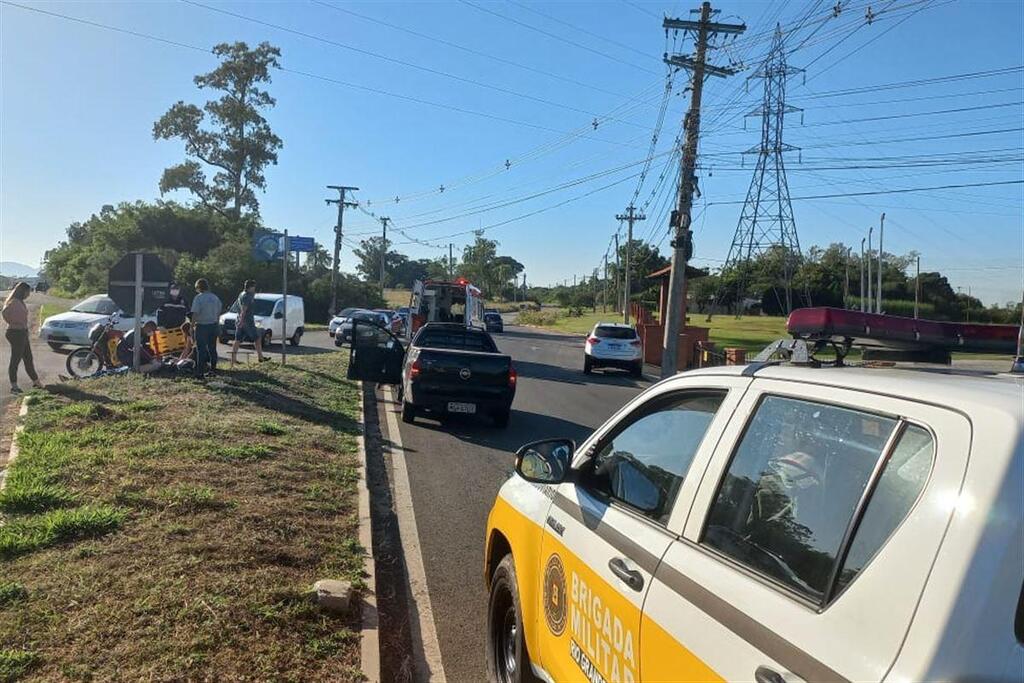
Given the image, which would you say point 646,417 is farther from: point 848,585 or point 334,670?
point 334,670

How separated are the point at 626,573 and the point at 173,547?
12.8 feet

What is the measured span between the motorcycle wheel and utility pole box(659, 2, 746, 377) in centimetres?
1496

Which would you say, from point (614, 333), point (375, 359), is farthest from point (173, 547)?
point (614, 333)

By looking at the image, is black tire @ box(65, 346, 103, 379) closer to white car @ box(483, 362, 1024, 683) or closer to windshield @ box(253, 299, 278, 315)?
windshield @ box(253, 299, 278, 315)

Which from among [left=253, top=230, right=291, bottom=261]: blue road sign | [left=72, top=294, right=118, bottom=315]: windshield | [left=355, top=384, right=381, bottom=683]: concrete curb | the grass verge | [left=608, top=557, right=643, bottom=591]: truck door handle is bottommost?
[left=355, top=384, right=381, bottom=683]: concrete curb

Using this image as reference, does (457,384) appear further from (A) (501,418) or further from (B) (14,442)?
(B) (14,442)

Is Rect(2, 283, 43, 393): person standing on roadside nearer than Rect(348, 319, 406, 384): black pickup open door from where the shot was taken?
Yes

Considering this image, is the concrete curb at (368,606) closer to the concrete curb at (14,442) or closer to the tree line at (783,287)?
the concrete curb at (14,442)

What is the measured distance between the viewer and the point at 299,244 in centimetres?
1825

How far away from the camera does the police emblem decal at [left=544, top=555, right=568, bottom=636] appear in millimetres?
3150

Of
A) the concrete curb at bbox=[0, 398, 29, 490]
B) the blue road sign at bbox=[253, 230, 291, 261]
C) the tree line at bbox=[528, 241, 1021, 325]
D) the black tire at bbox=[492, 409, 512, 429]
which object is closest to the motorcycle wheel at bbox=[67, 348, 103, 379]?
the concrete curb at bbox=[0, 398, 29, 490]

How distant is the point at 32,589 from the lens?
456 cm

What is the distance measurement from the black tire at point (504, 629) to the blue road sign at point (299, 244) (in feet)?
49.1

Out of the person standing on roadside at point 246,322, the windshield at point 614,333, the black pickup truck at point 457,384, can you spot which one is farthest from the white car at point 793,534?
the windshield at point 614,333
